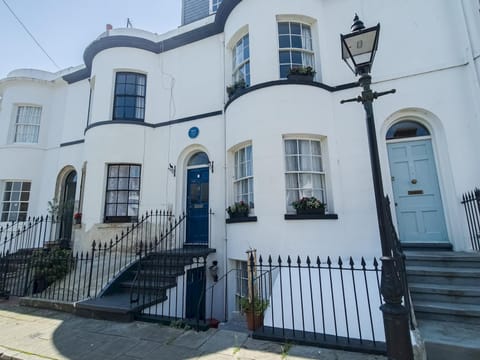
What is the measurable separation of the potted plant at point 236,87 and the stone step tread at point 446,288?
641 centimetres

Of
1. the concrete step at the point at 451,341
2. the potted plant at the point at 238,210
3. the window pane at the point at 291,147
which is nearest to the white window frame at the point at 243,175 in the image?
the potted plant at the point at 238,210

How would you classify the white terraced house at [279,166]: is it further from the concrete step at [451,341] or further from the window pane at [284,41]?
the concrete step at [451,341]

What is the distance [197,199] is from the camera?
8586mm

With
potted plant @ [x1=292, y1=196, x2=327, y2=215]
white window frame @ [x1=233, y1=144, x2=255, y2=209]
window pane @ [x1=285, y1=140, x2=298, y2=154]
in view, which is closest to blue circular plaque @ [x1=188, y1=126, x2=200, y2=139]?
white window frame @ [x1=233, y1=144, x2=255, y2=209]

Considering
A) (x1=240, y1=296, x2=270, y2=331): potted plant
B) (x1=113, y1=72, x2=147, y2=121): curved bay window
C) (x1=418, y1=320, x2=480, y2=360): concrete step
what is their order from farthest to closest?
(x1=113, y1=72, x2=147, y2=121): curved bay window
(x1=240, y1=296, x2=270, y2=331): potted plant
(x1=418, y1=320, x2=480, y2=360): concrete step

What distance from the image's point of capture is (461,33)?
21.0 feet

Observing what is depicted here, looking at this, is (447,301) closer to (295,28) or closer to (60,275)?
(295,28)

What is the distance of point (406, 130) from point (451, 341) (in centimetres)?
506

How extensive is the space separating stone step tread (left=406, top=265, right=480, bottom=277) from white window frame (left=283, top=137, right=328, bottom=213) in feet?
7.74

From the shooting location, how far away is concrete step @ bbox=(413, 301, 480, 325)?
395 cm

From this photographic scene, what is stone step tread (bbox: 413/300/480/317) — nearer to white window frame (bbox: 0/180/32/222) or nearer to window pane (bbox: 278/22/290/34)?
window pane (bbox: 278/22/290/34)

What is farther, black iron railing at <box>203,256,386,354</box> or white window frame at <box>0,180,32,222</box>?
white window frame at <box>0,180,32,222</box>

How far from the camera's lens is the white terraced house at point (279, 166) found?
5.08m

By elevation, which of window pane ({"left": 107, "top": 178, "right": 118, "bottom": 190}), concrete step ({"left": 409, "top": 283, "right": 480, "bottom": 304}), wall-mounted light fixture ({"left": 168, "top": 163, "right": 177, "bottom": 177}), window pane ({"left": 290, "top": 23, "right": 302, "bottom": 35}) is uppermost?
window pane ({"left": 290, "top": 23, "right": 302, "bottom": 35})
